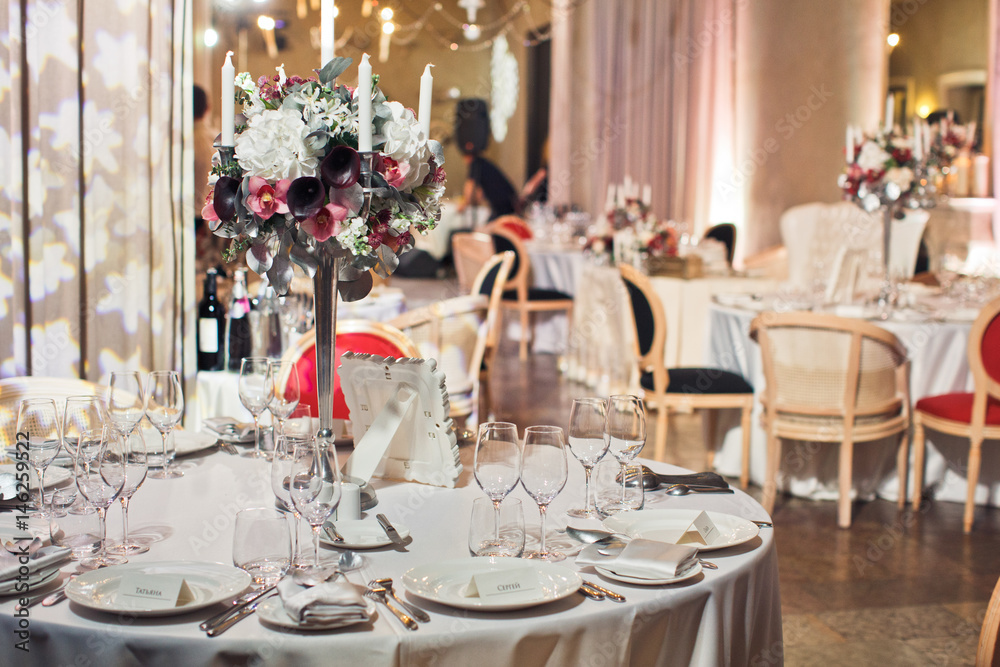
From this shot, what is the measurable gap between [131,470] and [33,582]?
0.19 m

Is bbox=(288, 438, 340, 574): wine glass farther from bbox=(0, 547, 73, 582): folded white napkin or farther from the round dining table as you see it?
bbox=(0, 547, 73, 582): folded white napkin

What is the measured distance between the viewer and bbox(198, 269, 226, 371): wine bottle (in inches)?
115

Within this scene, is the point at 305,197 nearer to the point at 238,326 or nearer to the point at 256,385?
the point at 256,385

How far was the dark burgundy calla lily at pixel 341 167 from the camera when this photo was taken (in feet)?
4.39

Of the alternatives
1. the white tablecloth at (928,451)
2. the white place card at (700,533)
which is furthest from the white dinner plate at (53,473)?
the white tablecloth at (928,451)

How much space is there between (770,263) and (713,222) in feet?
6.68

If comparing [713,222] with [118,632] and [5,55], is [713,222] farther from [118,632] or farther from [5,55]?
[118,632]

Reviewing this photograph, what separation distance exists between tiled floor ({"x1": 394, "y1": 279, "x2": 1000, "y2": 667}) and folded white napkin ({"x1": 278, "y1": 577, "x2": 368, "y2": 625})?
1.82m

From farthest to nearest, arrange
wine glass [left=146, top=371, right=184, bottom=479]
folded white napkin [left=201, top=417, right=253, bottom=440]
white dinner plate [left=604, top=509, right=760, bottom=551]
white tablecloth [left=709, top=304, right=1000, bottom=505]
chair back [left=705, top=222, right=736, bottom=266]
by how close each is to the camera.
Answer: chair back [left=705, top=222, right=736, bottom=266] < white tablecloth [left=709, top=304, right=1000, bottom=505] < folded white napkin [left=201, top=417, right=253, bottom=440] < wine glass [left=146, top=371, right=184, bottom=479] < white dinner plate [left=604, top=509, right=760, bottom=551]

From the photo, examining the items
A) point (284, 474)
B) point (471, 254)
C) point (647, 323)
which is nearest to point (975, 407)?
point (647, 323)

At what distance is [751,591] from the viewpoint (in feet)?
4.35

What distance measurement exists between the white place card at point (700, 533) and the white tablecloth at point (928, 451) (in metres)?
2.79

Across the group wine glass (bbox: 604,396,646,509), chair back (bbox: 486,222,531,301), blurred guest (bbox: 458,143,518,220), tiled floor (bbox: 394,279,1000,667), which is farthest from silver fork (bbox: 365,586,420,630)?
blurred guest (bbox: 458,143,518,220)

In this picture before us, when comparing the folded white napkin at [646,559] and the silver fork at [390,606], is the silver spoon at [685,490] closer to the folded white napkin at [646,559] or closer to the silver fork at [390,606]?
the folded white napkin at [646,559]
